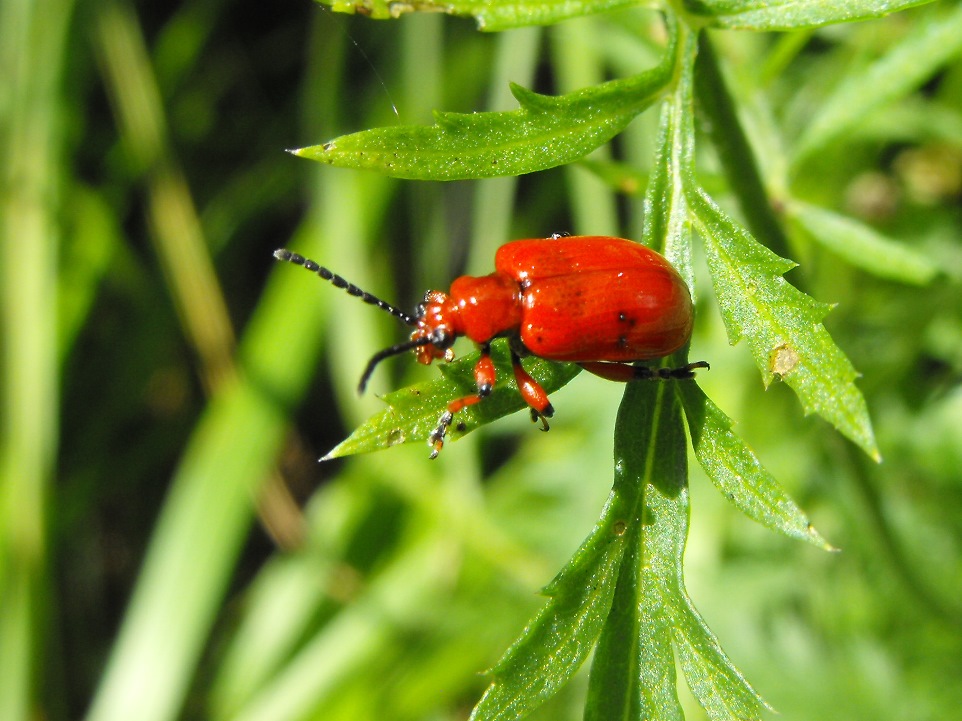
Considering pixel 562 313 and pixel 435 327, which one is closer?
pixel 562 313

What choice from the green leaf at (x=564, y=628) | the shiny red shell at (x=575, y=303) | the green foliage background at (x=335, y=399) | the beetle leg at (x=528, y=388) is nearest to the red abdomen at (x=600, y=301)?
the shiny red shell at (x=575, y=303)

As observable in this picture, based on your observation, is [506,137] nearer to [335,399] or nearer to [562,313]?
[562,313]

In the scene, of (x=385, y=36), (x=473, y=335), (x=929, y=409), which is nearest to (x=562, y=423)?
(x=929, y=409)

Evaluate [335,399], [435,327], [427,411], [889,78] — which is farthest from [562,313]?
[335,399]

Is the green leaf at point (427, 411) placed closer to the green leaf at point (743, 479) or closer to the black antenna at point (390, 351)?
the green leaf at point (743, 479)

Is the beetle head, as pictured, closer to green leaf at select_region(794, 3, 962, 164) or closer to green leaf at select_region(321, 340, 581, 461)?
green leaf at select_region(321, 340, 581, 461)

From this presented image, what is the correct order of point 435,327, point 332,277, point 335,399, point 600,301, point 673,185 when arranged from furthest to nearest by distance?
point 335,399, point 435,327, point 332,277, point 600,301, point 673,185
